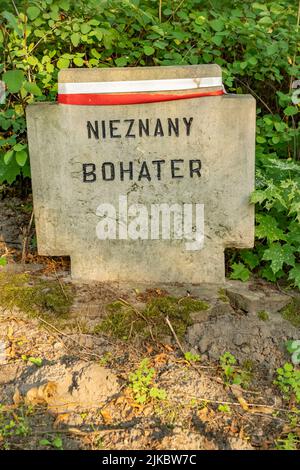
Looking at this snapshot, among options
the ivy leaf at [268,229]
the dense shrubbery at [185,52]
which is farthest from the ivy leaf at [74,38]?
the ivy leaf at [268,229]

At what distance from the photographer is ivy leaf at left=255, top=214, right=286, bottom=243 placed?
Result: 3.37 metres

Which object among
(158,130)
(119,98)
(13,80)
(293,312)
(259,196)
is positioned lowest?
(293,312)

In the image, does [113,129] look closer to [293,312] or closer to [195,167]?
[195,167]

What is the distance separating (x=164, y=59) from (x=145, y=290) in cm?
174

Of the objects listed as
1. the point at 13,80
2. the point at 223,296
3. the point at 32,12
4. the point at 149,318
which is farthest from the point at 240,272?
the point at 32,12

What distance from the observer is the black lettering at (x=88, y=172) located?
10.9 ft

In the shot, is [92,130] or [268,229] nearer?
[92,130]

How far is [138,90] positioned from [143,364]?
Answer: 1.57 metres

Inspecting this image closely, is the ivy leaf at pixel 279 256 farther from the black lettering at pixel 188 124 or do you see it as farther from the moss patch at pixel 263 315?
the black lettering at pixel 188 124

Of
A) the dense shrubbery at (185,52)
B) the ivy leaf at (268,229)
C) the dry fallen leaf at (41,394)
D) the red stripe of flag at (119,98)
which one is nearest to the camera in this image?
the dry fallen leaf at (41,394)

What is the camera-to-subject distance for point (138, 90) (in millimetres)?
3166

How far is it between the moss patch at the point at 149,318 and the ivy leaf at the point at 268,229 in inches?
22.9

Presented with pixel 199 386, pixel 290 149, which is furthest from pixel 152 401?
pixel 290 149

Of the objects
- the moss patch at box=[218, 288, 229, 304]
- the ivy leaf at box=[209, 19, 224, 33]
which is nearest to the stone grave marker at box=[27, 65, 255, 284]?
the moss patch at box=[218, 288, 229, 304]
